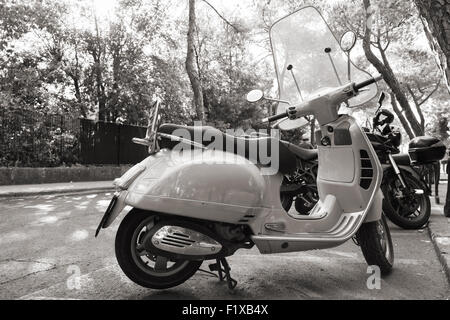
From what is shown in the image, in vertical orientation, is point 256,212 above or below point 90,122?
below

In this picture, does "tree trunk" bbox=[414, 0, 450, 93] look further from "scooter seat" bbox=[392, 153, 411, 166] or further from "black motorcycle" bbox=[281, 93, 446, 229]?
"scooter seat" bbox=[392, 153, 411, 166]

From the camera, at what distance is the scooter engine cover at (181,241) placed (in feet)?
8.57

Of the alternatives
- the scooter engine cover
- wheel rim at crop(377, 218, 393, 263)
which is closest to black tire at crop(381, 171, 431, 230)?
wheel rim at crop(377, 218, 393, 263)

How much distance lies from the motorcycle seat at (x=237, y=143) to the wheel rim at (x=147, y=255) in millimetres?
567

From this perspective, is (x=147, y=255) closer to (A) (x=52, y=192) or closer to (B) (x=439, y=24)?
(B) (x=439, y=24)

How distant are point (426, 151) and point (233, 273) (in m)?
3.62

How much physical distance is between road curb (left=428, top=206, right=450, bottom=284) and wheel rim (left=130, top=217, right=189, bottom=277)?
7.06 ft

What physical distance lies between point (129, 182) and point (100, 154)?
12078mm

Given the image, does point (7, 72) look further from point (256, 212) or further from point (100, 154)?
point (256, 212)

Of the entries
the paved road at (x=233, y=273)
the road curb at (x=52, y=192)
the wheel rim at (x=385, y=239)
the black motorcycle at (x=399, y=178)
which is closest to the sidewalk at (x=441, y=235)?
the paved road at (x=233, y=273)

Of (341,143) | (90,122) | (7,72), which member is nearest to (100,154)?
(90,122)

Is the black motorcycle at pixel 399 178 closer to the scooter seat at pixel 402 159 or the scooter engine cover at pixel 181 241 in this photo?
the scooter seat at pixel 402 159

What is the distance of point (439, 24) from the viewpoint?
13.5 feet

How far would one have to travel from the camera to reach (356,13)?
1541cm
